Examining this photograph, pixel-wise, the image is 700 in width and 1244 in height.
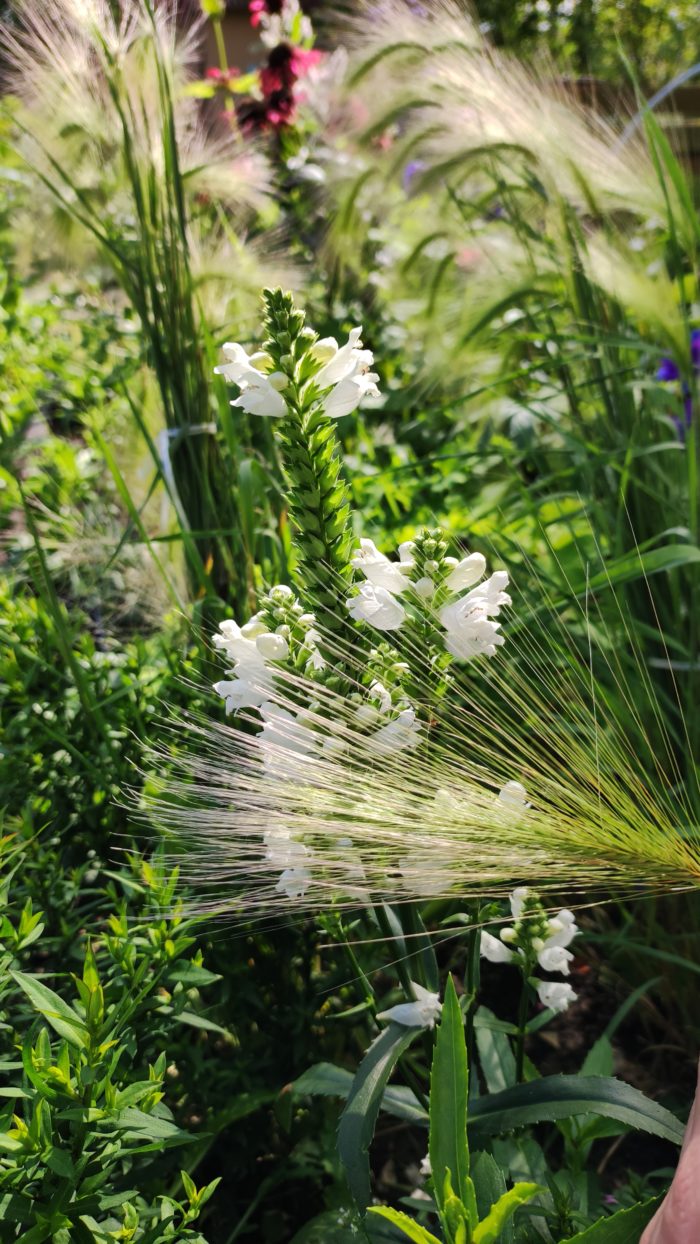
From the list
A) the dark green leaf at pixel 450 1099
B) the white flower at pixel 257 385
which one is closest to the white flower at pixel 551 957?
the dark green leaf at pixel 450 1099

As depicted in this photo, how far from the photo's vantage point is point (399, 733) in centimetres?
83

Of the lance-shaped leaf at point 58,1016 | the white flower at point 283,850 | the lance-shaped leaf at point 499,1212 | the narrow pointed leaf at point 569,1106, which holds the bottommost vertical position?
the narrow pointed leaf at point 569,1106

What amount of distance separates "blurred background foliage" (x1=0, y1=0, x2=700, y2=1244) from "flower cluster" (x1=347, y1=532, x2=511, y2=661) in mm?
99

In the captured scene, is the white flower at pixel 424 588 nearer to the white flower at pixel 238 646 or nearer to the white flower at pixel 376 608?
the white flower at pixel 376 608

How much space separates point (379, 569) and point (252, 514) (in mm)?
619

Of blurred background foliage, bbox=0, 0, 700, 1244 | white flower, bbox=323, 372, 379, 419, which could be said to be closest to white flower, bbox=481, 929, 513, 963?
blurred background foliage, bbox=0, 0, 700, 1244

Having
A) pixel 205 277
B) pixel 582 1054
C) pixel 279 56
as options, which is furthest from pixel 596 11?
pixel 582 1054

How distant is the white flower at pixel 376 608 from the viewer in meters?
0.81

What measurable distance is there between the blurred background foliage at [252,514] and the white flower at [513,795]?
0.18 meters

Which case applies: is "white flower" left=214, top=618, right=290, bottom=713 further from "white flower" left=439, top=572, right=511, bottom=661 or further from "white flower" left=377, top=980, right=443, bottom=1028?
"white flower" left=377, top=980, right=443, bottom=1028

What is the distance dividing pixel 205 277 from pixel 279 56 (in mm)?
2381

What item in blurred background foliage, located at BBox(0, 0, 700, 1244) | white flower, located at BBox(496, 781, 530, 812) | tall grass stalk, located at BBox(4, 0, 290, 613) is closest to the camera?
white flower, located at BBox(496, 781, 530, 812)

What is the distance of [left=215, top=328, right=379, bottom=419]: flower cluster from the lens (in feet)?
2.84

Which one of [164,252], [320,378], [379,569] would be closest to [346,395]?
[320,378]
